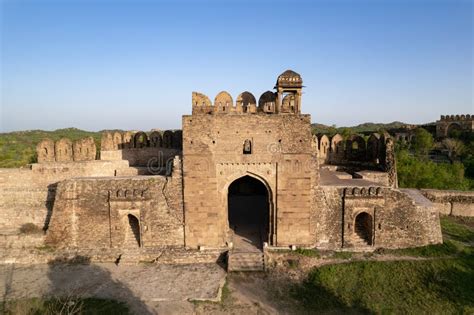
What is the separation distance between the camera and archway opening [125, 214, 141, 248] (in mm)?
11805

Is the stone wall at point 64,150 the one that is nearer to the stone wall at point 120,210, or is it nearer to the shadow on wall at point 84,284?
the stone wall at point 120,210

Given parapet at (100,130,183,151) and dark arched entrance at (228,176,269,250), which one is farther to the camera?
parapet at (100,130,183,151)

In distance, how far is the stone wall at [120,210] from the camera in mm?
11508

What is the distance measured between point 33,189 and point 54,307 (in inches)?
285

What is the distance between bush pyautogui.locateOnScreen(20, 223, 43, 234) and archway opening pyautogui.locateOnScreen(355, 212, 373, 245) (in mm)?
12506

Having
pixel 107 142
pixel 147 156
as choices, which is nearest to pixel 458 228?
pixel 147 156

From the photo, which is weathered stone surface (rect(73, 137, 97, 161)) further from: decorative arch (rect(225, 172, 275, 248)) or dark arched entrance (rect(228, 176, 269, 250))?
dark arched entrance (rect(228, 176, 269, 250))

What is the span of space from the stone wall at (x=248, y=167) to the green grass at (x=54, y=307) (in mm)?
3667

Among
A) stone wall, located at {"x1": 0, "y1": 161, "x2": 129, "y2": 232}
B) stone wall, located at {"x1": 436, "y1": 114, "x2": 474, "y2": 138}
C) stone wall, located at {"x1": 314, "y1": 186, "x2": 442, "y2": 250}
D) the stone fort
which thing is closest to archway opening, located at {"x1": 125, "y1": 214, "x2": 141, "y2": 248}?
the stone fort

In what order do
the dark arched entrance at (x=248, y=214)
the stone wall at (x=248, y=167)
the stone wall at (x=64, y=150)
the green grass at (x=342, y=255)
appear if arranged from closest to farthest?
the green grass at (x=342, y=255) → the stone wall at (x=248, y=167) → the dark arched entrance at (x=248, y=214) → the stone wall at (x=64, y=150)

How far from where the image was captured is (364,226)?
1229 cm

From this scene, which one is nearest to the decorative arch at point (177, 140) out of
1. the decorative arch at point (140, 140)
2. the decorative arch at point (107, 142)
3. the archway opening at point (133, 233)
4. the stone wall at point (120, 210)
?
the decorative arch at point (140, 140)

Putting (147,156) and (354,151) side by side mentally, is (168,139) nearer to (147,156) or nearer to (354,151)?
(147,156)

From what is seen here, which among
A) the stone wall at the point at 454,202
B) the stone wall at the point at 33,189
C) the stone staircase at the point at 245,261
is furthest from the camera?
the stone wall at the point at 454,202
